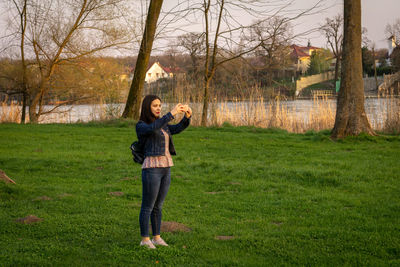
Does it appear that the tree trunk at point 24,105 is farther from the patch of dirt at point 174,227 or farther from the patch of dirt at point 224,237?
the patch of dirt at point 224,237

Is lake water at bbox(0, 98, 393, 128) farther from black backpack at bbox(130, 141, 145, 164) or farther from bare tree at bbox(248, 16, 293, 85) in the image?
black backpack at bbox(130, 141, 145, 164)

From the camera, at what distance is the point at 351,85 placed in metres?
12.1

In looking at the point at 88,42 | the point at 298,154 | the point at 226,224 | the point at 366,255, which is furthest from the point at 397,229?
the point at 88,42

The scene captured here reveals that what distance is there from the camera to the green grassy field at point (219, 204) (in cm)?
412

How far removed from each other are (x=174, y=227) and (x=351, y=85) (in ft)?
29.0

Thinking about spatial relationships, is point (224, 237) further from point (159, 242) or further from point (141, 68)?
point (141, 68)

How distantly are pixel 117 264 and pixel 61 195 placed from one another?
302cm

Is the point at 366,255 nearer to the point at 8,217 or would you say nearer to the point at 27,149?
the point at 8,217

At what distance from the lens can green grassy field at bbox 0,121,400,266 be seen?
4125 mm

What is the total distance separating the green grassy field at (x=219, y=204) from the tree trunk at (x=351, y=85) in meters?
0.46

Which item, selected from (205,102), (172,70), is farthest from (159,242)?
(172,70)

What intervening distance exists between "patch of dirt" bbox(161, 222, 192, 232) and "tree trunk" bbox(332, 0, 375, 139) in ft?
27.0

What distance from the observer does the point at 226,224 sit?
5254 mm

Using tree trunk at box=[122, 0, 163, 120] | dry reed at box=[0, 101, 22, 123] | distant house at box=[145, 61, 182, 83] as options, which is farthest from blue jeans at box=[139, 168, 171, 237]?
dry reed at box=[0, 101, 22, 123]
